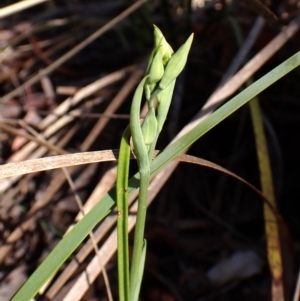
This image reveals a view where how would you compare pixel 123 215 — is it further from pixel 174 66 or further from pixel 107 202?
pixel 174 66

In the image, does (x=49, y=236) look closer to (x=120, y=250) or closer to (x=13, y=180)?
(x=13, y=180)

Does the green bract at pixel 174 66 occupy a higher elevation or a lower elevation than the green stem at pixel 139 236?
higher

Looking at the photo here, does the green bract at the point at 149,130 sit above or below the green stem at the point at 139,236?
above

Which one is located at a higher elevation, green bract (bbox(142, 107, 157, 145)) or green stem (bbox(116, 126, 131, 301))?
green bract (bbox(142, 107, 157, 145))

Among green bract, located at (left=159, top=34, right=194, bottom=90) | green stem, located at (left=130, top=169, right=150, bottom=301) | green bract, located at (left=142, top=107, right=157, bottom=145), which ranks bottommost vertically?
green stem, located at (left=130, top=169, right=150, bottom=301)

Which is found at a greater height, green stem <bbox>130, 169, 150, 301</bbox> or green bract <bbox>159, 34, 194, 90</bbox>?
green bract <bbox>159, 34, 194, 90</bbox>

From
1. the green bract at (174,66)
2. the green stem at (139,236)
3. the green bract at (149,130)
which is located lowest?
the green stem at (139,236)

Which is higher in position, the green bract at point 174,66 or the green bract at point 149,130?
the green bract at point 174,66

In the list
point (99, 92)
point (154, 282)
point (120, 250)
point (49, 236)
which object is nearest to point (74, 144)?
point (99, 92)

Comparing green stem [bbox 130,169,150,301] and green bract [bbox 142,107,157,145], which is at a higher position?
green bract [bbox 142,107,157,145]
